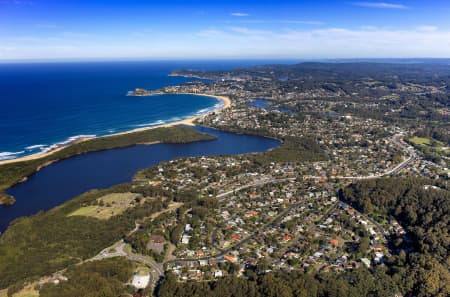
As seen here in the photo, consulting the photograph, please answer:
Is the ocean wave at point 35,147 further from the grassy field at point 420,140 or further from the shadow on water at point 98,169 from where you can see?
the grassy field at point 420,140

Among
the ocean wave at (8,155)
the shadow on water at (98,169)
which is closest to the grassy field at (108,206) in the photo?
the shadow on water at (98,169)

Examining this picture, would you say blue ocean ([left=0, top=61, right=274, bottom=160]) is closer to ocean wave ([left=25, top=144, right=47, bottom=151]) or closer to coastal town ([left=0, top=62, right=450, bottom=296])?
ocean wave ([left=25, top=144, right=47, bottom=151])

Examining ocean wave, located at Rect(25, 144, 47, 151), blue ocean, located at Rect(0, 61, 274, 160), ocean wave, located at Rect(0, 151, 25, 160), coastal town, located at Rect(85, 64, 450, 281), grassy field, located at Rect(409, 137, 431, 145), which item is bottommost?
coastal town, located at Rect(85, 64, 450, 281)

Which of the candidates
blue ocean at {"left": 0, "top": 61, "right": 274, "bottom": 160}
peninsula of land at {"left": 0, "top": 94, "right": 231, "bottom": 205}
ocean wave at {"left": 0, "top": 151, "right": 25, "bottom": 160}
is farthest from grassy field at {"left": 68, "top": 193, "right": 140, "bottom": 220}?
blue ocean at {"left": 0, "top": 61, "right": 274, "bottom": 160}

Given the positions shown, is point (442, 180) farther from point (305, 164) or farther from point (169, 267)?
point (169, 267)

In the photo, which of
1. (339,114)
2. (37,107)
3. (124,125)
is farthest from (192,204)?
(37,107)
